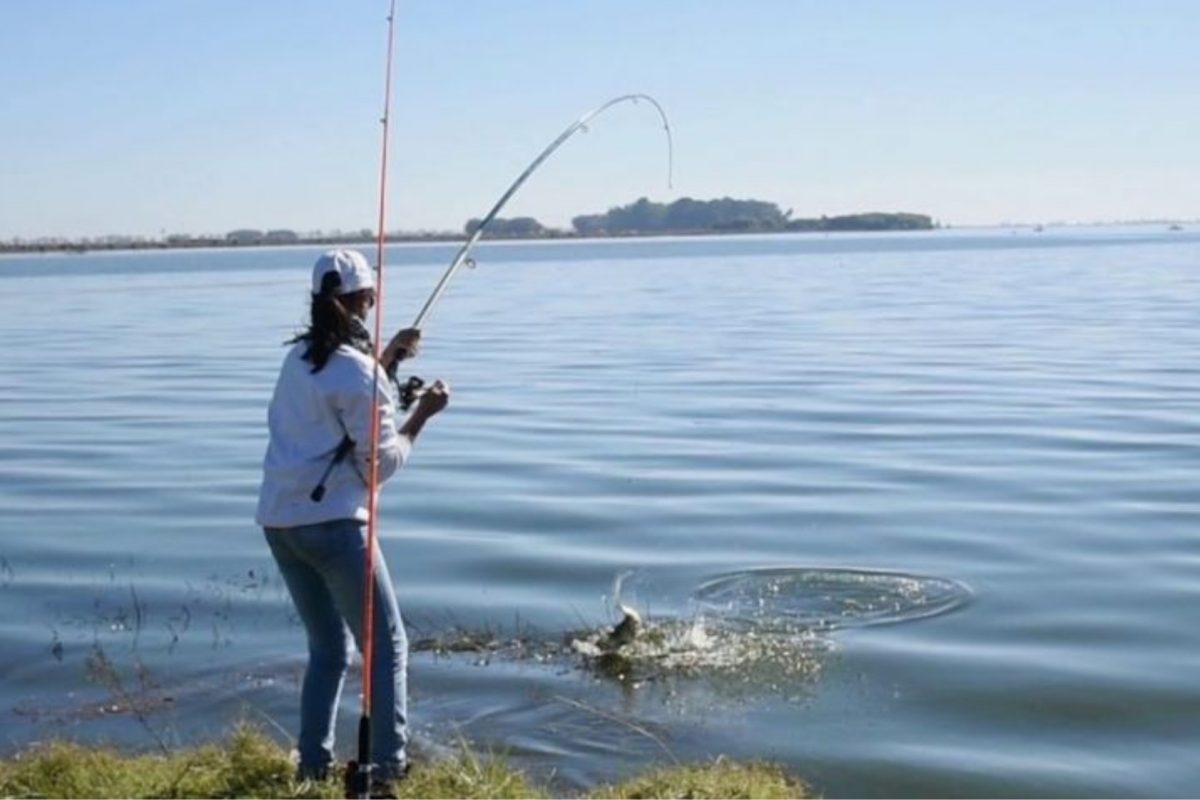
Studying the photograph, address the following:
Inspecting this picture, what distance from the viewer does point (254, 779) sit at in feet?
23.0

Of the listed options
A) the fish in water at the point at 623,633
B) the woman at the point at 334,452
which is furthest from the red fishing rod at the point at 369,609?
the fish in water at the point at 623,633

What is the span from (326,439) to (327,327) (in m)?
0.40

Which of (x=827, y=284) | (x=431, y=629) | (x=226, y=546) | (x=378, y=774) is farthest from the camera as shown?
(x=827, y=284)

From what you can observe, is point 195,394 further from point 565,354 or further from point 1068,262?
point 1068,262

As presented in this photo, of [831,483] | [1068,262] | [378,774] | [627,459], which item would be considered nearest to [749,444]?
[627,459]

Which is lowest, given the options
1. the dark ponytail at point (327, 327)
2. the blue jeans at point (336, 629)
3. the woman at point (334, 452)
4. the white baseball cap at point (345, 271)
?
the blue jeans at point (336, 629)

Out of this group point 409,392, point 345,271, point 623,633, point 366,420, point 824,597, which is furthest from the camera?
point 824,597

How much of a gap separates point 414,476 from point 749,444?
11.9ft

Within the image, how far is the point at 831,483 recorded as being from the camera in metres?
16.2

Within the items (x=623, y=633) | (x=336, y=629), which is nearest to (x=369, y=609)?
(x=336, y=629)

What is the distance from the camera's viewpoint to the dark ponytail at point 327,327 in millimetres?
6652

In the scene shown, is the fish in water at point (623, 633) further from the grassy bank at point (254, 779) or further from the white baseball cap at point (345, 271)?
the white baseball cap at point (345, 271)

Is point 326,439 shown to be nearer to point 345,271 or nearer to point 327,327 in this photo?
point 327,327

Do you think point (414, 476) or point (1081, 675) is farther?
point (414, 476)
